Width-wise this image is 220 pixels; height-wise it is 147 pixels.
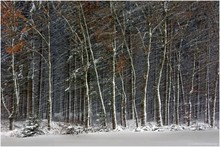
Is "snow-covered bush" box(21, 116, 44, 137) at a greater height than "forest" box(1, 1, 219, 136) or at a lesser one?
lesser

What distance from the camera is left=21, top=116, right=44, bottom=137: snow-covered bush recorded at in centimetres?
1580

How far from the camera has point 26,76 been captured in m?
29.4

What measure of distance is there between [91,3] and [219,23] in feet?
31.7

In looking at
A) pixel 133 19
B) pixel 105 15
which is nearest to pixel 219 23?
pixel 133 19

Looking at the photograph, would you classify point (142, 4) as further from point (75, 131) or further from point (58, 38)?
point (58, 38)

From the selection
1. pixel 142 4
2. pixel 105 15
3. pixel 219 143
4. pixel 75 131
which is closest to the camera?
pixel 219 143

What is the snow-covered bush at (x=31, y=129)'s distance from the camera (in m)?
15.8

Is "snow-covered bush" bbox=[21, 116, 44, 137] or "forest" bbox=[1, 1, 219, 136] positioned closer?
"snow-covered bush" bbox=[21, 116, 44, 137]

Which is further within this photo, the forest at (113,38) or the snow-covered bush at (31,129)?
the forest at (113,38)

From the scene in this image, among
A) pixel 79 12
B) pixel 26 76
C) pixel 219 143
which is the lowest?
pixel 219 143

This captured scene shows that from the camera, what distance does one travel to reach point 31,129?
1612 cm

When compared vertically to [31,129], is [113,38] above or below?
above

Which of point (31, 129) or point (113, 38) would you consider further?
point (113, 38)

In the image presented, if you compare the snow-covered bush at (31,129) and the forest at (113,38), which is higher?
the forest at (113,38)
